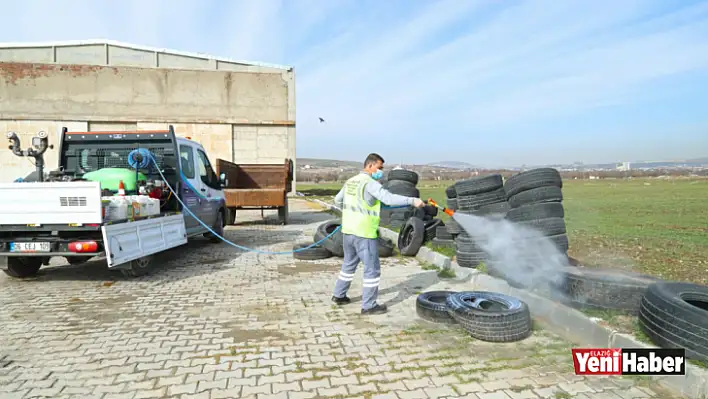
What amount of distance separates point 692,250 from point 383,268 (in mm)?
5766

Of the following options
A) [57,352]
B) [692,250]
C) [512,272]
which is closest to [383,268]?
[512,272]

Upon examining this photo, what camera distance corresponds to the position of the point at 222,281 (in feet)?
22.6

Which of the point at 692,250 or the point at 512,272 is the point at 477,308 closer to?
the point at 512,272

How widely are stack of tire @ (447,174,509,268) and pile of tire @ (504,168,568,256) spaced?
10.3 inches

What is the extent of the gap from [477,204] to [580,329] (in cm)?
306

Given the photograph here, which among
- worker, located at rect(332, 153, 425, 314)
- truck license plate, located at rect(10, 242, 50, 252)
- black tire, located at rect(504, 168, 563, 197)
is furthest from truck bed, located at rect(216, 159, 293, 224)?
black tire, located at rect(504, 168, 563, 197)

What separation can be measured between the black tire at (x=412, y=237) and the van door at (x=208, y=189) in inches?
171

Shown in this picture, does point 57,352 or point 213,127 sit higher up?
point 213,127

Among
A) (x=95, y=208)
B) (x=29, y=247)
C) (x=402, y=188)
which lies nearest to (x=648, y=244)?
(x=402, y=188)

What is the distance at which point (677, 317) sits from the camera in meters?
3.46

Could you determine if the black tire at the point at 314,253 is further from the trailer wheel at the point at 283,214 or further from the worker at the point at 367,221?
the trailer wheel at the point at 283,214

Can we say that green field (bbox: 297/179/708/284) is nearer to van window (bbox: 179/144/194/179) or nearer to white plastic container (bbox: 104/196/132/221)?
white plastic container (bbox: 104/196/132/221)

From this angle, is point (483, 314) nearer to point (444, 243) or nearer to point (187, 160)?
point (444, 243)

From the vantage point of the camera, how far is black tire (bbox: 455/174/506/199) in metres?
7.00
